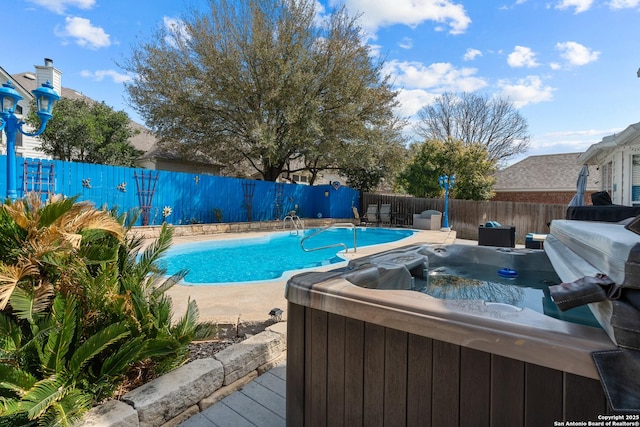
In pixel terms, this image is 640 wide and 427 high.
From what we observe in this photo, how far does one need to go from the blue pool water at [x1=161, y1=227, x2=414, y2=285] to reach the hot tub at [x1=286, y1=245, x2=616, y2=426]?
384 cm

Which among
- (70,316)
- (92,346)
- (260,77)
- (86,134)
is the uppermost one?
(260,77)

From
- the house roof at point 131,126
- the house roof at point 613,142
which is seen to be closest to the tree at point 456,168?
the house roof at point 613,142

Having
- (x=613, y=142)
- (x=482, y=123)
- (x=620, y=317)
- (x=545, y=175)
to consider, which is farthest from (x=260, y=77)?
(x=482, y=123)

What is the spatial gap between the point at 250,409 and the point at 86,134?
14.9m

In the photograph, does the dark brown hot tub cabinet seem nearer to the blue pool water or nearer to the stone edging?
the stone edging

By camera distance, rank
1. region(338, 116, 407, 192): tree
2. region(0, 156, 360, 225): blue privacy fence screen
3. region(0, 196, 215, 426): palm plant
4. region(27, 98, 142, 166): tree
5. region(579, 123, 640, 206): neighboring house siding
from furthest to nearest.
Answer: region(338, 116, 407, 192): tree
region(27, 98, 142, 166): tree
region(0, 156, 360, 225): blue privacy fence screen
region(579, 123, 640, 206): neighboring house siding
region(0, 196, 215, 426): palm plant

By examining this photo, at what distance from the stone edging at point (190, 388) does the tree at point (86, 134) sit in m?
14.3

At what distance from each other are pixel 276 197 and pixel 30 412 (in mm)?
13035

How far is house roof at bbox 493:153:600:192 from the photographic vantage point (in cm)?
1812

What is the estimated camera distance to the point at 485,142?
2531cm

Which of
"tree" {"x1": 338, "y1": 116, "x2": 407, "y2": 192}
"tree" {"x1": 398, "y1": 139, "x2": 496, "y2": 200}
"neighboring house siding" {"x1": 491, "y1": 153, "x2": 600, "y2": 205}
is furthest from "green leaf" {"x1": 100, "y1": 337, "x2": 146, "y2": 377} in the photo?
"neighboring house siding" {"x1": 491, "y1": 153, "x2": 600, "y2": 205}

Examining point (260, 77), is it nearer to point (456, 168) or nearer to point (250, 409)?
point (456, 168)

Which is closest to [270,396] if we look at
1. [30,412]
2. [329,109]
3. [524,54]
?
[30,412]

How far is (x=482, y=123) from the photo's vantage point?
82.6 feet
